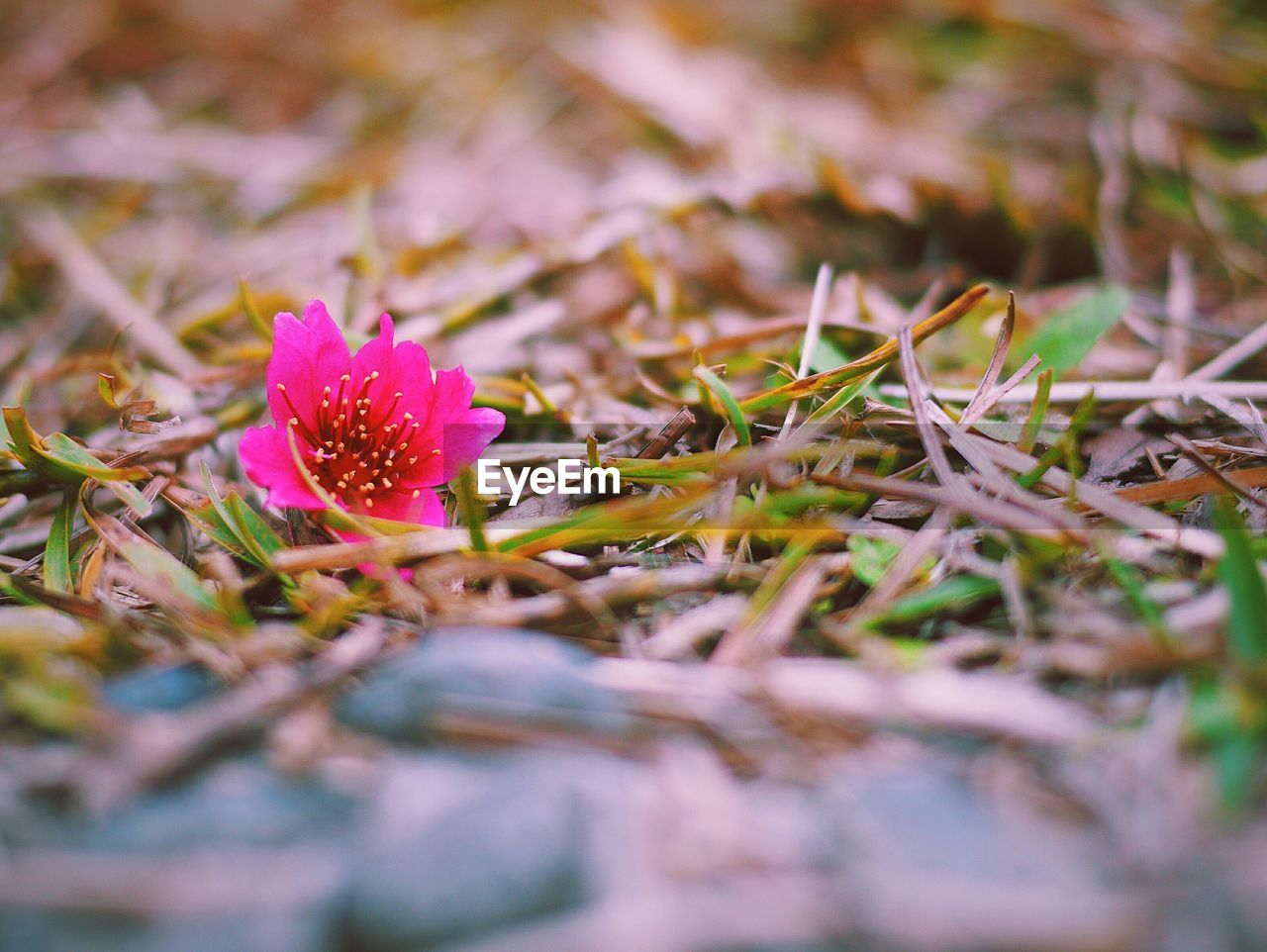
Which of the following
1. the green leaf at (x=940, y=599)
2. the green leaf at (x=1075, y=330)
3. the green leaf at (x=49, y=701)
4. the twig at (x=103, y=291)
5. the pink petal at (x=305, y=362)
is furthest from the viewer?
the twig at (x=103, y=291)

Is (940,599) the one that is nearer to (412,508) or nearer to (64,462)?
(412,508)

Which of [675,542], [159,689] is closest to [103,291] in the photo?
[159,689]

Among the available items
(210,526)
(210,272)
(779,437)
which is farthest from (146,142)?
(779,437)

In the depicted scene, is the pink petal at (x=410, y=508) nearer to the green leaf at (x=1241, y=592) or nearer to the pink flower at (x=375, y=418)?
the pink flower at (x=375, y=418)

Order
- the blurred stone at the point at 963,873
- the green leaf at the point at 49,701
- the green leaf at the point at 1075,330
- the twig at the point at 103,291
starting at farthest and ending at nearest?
1. the twig at the point at 103,291
2. the green leaf at the point at 1075,330
3. the green leaf at the point at 49,701
4. the blurred stone at the point at 963,873

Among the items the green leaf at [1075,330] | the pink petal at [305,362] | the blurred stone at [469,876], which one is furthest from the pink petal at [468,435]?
the green leaf at [1075,330]

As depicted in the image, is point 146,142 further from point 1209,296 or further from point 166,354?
point 1209,296

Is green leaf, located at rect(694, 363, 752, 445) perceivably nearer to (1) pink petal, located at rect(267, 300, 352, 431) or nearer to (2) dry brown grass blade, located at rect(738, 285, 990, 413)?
(2) dry brown grass blade, located at rect(738, 285, 990, 413)

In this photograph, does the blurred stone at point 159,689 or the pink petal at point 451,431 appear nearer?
the blurred stone at point 159,689
